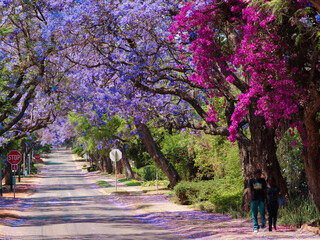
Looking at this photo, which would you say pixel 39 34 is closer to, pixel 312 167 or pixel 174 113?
pixel 174 113

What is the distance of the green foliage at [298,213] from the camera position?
14.4m

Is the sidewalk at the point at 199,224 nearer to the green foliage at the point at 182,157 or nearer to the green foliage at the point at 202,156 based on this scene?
the green foliage at the point at 202,156

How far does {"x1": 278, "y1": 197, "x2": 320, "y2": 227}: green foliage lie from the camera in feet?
47.4

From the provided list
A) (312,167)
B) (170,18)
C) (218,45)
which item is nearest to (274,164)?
(312,167)

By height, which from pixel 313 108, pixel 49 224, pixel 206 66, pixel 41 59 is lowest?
pixel 49 224

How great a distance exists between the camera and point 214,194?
2291cm

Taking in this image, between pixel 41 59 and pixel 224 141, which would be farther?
pixel 224 141

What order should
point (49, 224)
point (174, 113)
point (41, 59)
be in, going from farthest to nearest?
point (174, 113)
point (41, 59)
point (49, 224)

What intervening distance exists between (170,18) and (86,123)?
29.0 meters

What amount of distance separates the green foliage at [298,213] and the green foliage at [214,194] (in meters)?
3.14

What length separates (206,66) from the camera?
1562 centimetres

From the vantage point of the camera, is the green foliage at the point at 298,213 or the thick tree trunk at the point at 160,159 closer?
the green foliage at the point at 298,213

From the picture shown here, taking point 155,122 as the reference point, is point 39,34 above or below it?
above

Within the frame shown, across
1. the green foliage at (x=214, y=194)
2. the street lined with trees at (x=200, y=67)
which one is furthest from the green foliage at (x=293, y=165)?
the green foliage at (x=214, y=194)
